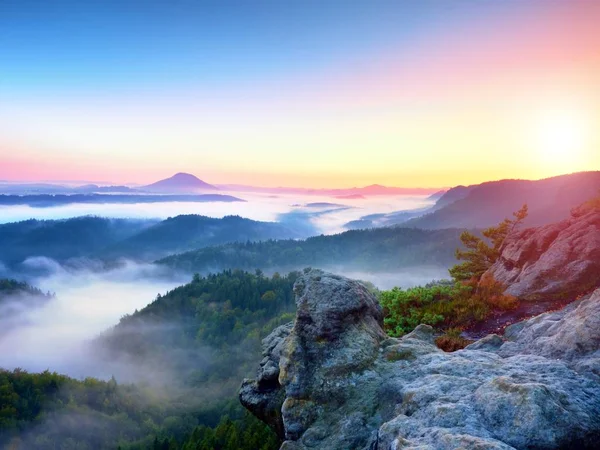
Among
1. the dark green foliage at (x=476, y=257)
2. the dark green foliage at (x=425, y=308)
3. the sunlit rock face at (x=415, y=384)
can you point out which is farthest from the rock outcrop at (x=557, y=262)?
the sunlit rock face at (x=415, y=384)

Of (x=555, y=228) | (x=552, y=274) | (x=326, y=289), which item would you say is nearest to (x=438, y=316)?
(x=552, y=274)

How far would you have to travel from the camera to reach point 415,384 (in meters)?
9.59

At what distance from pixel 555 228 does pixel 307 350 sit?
2557cm

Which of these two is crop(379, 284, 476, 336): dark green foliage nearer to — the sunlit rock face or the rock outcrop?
the rock outcrop

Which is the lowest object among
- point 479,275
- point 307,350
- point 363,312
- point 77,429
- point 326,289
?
point 77,429

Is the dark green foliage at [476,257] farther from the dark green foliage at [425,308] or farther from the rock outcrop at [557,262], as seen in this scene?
the dark green foliage at [425,308]

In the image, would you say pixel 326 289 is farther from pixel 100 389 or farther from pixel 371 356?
pixel 100 389

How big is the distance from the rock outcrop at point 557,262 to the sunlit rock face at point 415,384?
9.66 m

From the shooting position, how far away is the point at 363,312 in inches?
497

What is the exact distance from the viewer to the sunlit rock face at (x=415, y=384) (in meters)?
7.13

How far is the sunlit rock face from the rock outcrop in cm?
966

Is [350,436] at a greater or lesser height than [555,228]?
lesser

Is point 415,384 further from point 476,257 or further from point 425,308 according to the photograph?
point 476,257

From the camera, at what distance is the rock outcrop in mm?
21781
